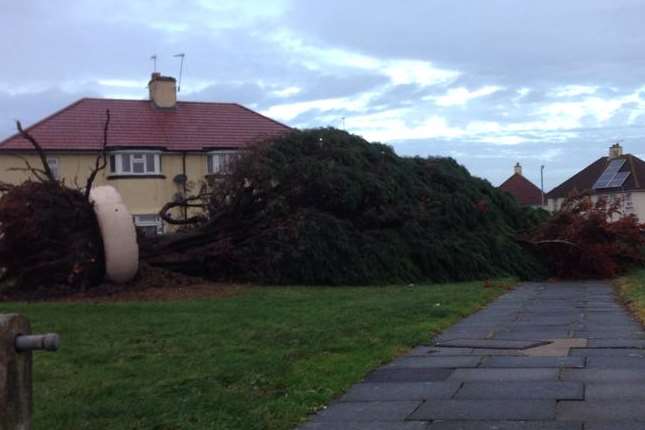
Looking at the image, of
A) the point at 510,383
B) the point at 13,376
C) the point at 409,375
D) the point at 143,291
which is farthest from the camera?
the point at 143,291

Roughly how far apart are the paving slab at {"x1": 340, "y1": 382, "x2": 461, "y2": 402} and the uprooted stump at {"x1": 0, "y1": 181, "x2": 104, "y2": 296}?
39.0 feet

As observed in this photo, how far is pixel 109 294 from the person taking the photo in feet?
58.9

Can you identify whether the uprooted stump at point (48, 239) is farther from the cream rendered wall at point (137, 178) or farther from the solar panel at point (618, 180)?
the solar panel at point (618, 180)

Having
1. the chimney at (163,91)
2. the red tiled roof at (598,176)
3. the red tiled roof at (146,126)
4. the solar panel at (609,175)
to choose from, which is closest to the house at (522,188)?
the red tiled roof at (598,176)

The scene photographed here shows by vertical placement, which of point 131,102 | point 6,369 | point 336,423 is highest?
point 131,102

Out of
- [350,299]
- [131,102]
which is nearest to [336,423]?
[350,299]

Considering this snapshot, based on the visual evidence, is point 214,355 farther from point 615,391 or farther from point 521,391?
point 615,391

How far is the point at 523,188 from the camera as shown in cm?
7669

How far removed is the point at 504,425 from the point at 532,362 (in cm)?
273

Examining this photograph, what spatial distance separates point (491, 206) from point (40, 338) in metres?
22.7

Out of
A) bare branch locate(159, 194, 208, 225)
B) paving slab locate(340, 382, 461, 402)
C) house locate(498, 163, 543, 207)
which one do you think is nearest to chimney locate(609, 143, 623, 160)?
house locate(498, 163, 543, 207)

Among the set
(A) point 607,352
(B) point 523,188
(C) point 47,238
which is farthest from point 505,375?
(B) point 523,188

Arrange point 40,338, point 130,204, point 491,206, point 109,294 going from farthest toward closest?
point 130,204 < point 491,206 < point 109,294 < point 40,338

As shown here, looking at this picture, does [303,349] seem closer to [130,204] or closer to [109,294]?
[109,294]
